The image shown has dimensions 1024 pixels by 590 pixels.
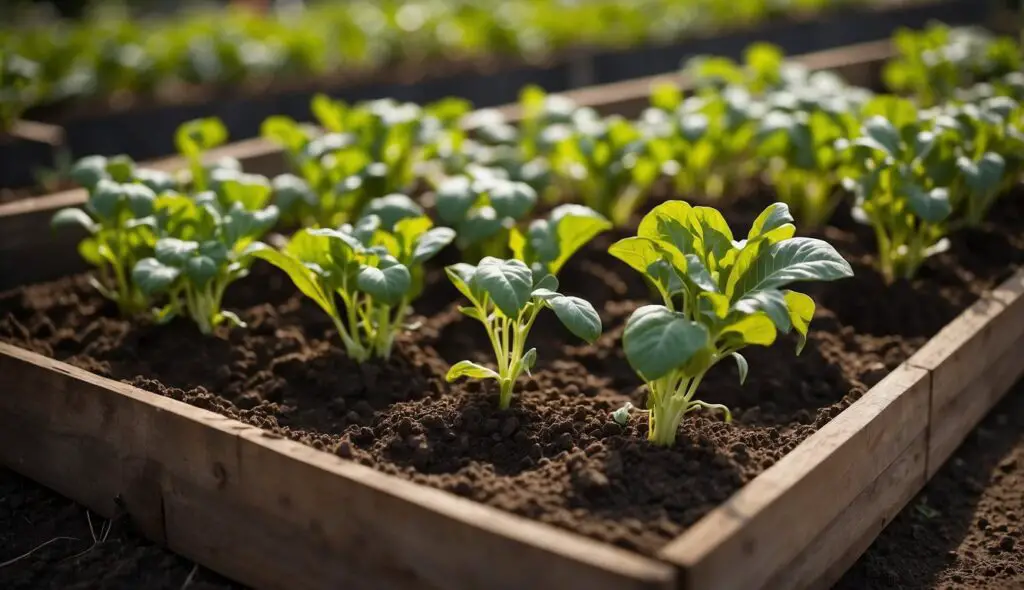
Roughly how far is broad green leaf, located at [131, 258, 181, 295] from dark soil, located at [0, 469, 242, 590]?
56 centimetres

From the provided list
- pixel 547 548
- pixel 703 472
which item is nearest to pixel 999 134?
pixel 703 472

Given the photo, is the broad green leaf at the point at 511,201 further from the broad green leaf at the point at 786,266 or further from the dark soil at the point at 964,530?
the dark soil at the point at 964,530

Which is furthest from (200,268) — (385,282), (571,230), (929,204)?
(929,204)

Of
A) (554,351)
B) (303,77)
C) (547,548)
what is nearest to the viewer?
(547,548)

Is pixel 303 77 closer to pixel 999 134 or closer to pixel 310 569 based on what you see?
pixel 999 134

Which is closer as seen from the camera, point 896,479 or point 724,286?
point 724,286

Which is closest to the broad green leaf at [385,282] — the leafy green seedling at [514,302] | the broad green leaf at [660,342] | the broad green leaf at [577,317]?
the leafy green seedling at [514,302]

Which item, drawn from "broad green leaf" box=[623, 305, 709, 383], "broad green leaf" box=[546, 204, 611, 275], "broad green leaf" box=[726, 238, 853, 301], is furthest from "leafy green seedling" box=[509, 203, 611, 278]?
"broad green leaf" box=[623, 305, 709, 383]

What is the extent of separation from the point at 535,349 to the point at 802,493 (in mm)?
841

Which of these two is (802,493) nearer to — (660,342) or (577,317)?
(660,342)

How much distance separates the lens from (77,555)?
2.32 m

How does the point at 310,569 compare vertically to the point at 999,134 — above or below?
below

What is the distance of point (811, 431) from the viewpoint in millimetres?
2307

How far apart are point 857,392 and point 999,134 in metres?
1.29
